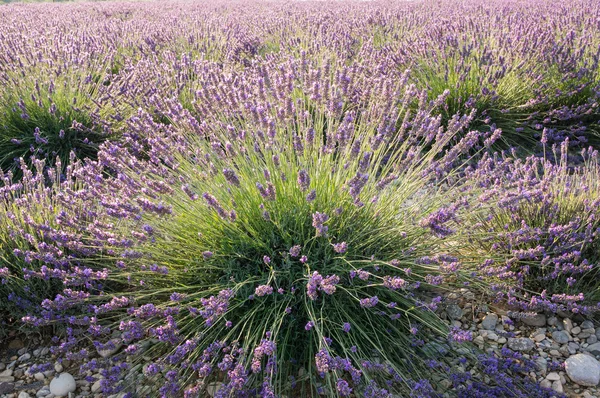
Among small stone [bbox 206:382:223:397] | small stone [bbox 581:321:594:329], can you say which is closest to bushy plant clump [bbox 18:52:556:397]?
small stone [bbox 206:382:223:397]

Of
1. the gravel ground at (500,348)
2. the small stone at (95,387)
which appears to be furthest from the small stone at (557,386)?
the small stone at (95,387)

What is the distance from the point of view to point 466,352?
2012 mm

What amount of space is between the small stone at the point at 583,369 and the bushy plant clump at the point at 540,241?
0.65 feet

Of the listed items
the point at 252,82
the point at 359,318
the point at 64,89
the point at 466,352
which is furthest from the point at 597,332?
the point at 64,89

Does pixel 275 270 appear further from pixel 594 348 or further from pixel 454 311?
pixel 594 348

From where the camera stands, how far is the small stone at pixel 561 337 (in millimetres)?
2168

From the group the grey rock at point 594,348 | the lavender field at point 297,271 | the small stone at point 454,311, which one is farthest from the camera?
the small stone at point 454,311

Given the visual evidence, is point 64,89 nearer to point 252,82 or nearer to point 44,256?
point 252,82

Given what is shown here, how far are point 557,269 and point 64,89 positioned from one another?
3.80m

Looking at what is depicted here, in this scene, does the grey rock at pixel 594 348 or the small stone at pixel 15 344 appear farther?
the small stone at pixel 15 344

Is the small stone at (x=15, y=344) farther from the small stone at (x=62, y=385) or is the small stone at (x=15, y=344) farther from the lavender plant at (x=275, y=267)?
the small stone at (x=62, y=385)

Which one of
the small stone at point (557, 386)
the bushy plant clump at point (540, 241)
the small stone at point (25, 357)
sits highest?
the bushy plant clump at point (540, 241)

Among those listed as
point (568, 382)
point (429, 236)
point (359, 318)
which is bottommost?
point (568, 382)

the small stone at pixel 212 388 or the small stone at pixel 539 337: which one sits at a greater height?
the small stone at pixel 212 388
